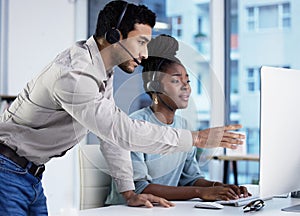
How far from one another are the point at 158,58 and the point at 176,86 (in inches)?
4.4

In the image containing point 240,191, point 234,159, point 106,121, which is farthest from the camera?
point 234,159

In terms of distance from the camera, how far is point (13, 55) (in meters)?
4.08

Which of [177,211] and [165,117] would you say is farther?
[165,117]

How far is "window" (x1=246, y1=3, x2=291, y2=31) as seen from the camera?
4.02 meters

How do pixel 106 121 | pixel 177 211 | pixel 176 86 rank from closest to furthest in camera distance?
pixel 106 121 < pixel 177 211 < pixel 176 86

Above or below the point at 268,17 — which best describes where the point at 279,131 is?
below

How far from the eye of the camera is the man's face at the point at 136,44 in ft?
4.79

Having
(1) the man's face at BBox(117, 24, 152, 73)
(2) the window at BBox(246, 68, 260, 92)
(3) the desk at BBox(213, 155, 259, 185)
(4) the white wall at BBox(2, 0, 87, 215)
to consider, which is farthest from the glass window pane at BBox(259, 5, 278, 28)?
(1) the man's face at BBox(117, 24, 152, 73)

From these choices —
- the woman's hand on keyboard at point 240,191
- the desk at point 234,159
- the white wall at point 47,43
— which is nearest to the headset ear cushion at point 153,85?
the woman's hand on keyboard at point 240,191

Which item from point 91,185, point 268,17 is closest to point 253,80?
point 268,17

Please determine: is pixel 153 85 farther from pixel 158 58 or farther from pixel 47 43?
pixel 47 43

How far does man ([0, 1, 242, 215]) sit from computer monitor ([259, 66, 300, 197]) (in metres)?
0.12

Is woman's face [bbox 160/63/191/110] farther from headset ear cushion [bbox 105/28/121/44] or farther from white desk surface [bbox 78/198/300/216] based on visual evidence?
white desk surface [bbox 78/198/300/216]

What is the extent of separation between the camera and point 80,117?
1.40 m
